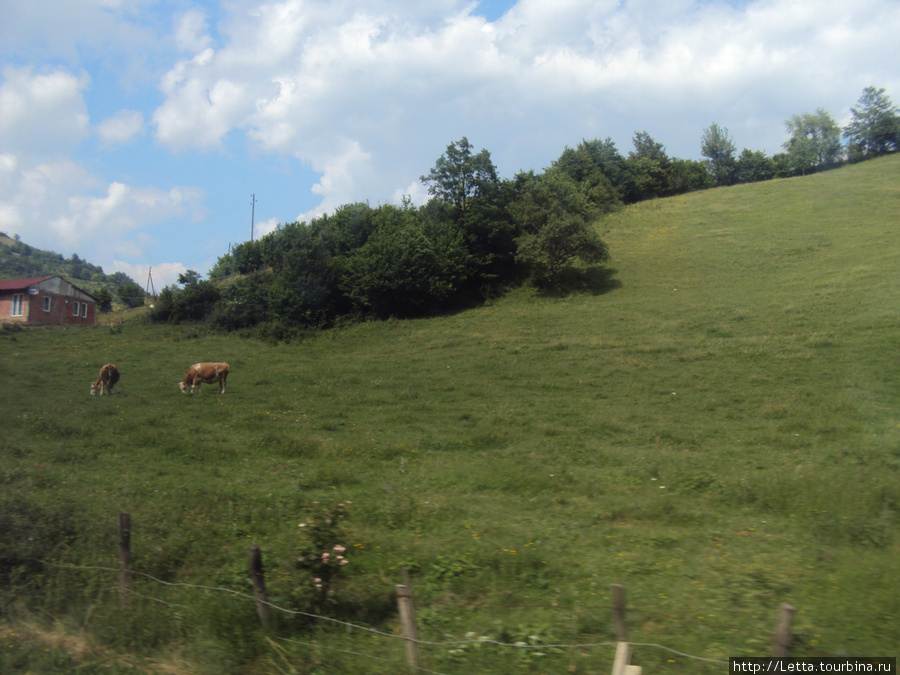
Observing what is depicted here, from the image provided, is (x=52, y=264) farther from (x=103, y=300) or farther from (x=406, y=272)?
(x=406, y=272)

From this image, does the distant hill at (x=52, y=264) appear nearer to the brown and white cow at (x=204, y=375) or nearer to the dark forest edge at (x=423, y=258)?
the dark forest edge at (x=423, y=258)

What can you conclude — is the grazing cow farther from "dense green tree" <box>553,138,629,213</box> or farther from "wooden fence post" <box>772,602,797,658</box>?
"dense green tree" <box>553,138,629,213</box>

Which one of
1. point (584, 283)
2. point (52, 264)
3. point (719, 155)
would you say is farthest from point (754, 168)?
point (52, 264)

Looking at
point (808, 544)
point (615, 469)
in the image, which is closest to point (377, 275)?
point (615, 469)

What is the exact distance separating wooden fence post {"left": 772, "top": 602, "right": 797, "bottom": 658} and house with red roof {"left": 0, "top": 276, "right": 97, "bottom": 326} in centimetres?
4921

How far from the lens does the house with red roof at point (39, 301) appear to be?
3994cm

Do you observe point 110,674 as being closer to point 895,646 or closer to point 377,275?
point 895,646

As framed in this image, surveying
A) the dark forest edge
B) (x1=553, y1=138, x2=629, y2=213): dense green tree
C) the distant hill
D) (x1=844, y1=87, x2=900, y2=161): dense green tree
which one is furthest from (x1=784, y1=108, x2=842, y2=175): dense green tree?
the distant hill

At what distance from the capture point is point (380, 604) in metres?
5.77

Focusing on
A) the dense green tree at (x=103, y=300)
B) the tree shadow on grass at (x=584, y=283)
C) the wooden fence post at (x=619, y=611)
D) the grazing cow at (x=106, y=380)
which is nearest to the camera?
the wooden fence post at (x=619, y=611)

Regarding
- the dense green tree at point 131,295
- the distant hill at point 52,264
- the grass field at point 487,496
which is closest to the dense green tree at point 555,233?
the grass field at point 487,496

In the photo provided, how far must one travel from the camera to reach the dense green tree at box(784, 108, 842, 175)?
75.1m

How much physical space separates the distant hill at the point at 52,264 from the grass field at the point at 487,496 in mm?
76379

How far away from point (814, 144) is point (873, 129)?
21.8 ft
